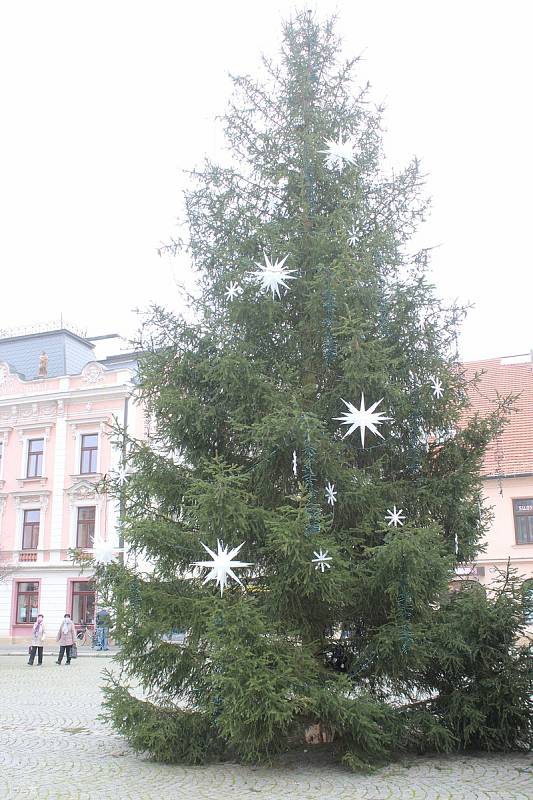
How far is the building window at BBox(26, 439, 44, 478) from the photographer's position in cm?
3555

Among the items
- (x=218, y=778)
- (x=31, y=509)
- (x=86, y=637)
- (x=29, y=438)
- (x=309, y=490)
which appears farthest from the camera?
(x=29, y=438)

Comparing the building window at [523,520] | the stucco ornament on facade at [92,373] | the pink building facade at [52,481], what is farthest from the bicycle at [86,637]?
the building window at [523,520]

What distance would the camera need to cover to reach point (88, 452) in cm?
Answer: 3500

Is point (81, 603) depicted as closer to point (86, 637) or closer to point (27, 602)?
point (86, 637)

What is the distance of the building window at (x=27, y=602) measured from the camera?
111 feet

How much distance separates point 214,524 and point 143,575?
1.26m

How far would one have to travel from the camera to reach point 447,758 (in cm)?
780

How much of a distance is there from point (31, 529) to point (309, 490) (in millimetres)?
29542

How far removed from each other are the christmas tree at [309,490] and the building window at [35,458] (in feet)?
91.0

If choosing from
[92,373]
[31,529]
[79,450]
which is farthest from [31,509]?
[92,373]

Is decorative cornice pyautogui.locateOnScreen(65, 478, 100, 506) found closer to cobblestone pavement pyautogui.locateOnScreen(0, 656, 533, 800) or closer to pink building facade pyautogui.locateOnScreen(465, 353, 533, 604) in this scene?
pink building facade pyautogui.locateOnScreen(465, 353, 533, 604)

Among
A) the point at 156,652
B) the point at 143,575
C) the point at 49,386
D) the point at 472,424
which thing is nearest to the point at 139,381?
the point at 143,575

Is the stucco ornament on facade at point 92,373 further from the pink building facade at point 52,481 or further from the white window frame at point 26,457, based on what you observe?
the white window frame at point 26,457

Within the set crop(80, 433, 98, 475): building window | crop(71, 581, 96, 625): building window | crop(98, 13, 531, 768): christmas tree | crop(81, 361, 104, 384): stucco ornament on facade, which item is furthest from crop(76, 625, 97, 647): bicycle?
crop(98, 13, 531, 768): christmas tree
